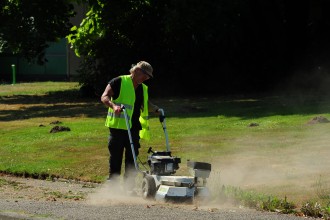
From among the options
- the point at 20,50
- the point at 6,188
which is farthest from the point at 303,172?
the point at 20,50

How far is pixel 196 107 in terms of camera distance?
27266mm

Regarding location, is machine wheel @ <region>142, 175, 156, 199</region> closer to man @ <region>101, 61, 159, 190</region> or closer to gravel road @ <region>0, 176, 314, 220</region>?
gravel road @ <region>0, 176, 314, 220</region>

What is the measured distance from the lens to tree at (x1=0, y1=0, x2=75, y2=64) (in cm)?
3344

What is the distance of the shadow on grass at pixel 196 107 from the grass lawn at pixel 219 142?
0.12 feet

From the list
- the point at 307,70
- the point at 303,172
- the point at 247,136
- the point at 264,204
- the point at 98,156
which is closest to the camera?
the point at 264,204

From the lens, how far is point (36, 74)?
5825 cm

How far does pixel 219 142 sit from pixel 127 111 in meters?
5.81

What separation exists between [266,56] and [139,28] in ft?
17.2

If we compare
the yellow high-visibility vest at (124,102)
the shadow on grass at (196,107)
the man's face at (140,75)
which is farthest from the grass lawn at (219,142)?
the man's face at (140,75)

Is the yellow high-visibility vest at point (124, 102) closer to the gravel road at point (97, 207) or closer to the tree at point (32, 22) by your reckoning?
the gravel road at point (97, 207)

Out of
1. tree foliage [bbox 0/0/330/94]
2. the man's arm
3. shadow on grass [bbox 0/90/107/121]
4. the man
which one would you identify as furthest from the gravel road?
tree foliage [bbox 0/0/330/94]

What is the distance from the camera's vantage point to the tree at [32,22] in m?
33.4

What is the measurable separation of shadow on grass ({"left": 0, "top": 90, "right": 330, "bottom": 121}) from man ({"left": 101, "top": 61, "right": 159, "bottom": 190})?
1068 centimetres

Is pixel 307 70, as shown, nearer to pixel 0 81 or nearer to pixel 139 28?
pixel 139 28
